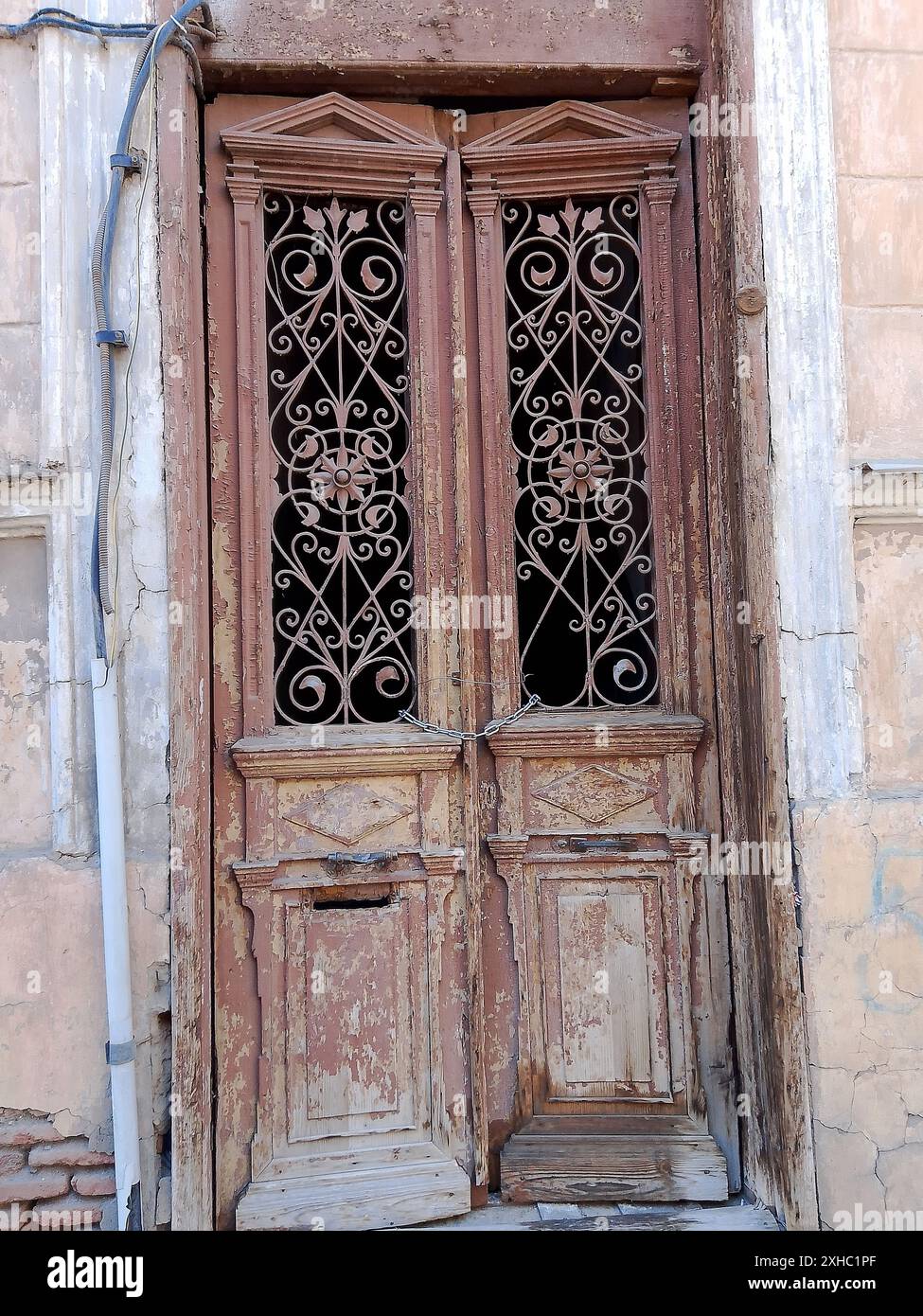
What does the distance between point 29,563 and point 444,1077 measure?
6.68 feet

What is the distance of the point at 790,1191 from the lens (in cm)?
279

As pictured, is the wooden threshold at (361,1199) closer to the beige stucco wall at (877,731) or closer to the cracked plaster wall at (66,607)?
the cracked plaster wall at (66,607)

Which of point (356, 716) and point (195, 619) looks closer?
point (195, 619)

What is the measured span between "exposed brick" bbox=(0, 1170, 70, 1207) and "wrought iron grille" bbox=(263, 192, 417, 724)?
1461 millimetres

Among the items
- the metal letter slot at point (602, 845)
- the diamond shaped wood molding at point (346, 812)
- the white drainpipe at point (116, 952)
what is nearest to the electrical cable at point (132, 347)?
the white drainpipe at point (116, 952)

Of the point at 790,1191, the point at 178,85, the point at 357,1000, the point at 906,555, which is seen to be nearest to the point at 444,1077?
the point at 357,1000

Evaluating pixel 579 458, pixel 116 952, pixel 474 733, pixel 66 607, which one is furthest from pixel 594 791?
pixel 66 607

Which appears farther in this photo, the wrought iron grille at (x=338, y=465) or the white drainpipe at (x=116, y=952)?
the wrought iron grille at (x=338, y=465)

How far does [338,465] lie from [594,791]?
4.48 ft

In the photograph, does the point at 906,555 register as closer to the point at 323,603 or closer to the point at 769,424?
the point at 769,424

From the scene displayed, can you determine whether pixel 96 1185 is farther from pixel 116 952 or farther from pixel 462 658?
pixel 462 658

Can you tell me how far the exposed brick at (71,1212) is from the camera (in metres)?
2.71

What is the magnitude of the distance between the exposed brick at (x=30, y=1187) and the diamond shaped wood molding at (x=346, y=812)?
1.18 meters

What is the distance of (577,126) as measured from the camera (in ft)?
10.6
